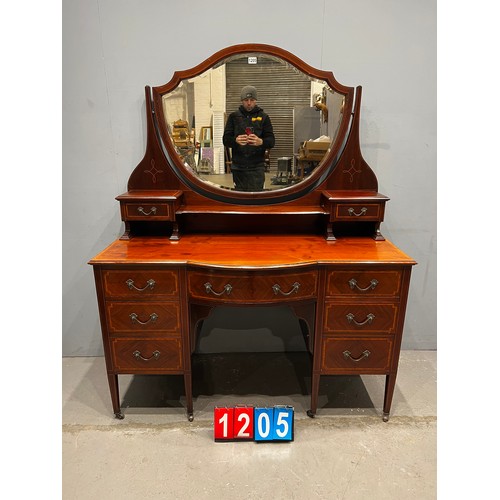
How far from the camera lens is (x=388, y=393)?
1.98m

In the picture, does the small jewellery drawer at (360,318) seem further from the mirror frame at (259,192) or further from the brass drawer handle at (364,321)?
the mirror frame at (259,192)

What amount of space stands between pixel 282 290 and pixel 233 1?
153 cm

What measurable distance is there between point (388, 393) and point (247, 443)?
0.73 m

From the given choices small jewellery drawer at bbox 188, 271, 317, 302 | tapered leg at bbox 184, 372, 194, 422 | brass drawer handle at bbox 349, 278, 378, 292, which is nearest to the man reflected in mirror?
small jewellery drawer at bbox 188, 271, 317, 302

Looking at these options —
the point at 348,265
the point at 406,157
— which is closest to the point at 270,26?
the point at 406,157

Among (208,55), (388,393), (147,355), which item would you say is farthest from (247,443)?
(208,55)

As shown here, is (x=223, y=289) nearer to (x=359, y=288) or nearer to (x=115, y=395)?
(x=359, y=288)

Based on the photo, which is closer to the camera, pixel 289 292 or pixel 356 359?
pixel 289 292

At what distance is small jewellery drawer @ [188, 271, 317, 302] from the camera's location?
1.76 m

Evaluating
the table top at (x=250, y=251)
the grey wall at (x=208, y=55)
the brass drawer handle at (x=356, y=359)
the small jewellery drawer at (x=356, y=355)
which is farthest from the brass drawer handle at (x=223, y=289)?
the grey wall at (x=208, y=55)

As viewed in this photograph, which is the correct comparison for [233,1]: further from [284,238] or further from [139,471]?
[139,471]

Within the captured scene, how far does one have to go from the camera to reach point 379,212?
2041mm

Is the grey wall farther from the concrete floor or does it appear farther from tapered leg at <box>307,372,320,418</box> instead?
tapered leg at <box>307,372,320,418</box>

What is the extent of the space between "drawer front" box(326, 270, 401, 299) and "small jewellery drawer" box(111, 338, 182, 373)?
2.53 feet
